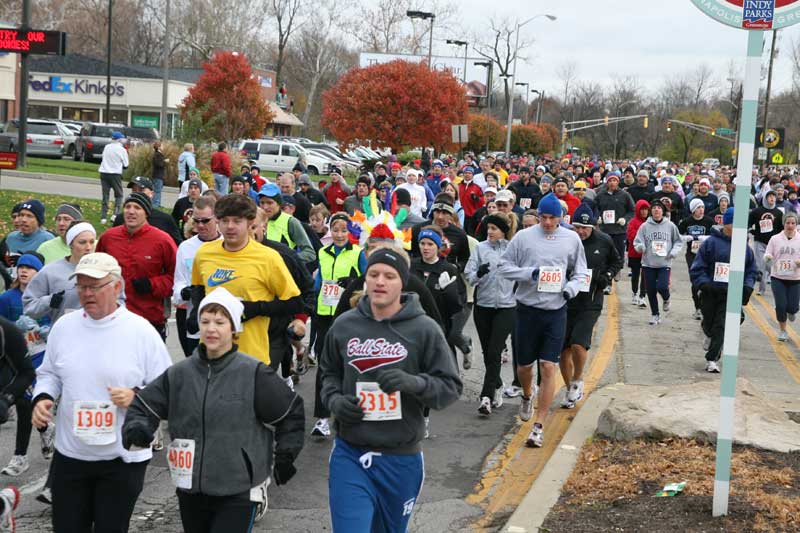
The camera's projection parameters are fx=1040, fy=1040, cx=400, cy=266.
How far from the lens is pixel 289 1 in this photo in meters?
85.4

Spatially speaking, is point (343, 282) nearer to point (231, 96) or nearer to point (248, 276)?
point (248, 276)

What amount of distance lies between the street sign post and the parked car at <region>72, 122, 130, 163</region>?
→ 39989mm

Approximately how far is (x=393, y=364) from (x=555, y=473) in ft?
10.2

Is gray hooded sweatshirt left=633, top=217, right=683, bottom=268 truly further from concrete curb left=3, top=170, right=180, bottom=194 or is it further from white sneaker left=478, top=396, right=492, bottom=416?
concrete curb left=3, top=170, right=180, bottom=194

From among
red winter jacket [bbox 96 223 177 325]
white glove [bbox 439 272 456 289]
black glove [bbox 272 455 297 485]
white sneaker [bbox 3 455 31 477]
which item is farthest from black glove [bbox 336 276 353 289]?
black glove [bbox 272 455 297 485]

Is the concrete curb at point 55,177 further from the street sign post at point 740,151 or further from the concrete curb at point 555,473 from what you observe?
the street sign post at point 740,151

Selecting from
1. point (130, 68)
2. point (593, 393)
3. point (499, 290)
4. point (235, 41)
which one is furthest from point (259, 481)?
point (235, 41)

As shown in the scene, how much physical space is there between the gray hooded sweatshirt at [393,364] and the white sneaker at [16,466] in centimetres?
348

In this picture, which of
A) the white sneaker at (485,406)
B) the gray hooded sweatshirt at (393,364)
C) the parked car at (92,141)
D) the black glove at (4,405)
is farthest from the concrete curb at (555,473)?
the parked car at (92,141)

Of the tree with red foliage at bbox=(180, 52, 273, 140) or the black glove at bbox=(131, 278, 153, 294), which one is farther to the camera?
the tree with red foliage at bbox=(180, 52, 273, 140)

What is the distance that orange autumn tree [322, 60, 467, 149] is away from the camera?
41969 millimetres

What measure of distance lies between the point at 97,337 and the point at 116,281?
0.30 m

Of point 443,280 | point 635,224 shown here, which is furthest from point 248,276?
point 635,224

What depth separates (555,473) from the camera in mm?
7668
